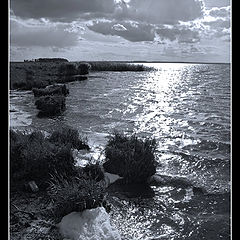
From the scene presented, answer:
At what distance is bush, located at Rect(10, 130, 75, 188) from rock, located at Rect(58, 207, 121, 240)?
173 centimetres

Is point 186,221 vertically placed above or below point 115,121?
below

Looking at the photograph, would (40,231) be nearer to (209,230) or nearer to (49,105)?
(209,230)

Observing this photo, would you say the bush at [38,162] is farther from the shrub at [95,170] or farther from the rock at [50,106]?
the rock at [50,106]

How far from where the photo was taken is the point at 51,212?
520 cm

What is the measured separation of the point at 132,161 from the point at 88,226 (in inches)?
100

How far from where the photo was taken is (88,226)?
4.68m

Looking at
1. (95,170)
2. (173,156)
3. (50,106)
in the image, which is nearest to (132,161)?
(95,170)

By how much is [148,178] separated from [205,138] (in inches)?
210

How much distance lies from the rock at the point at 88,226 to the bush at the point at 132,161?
1.98 meters

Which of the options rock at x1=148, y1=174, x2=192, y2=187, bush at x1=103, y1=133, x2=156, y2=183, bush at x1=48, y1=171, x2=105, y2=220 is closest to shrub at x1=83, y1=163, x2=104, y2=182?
bush at x1=103, y1=133, x2=156, y2=183

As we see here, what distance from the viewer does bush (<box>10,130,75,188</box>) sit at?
6.64 meters

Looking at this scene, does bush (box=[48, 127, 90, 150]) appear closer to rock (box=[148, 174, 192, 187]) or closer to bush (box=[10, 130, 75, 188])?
bush (box=[10, 130, 75, 188])

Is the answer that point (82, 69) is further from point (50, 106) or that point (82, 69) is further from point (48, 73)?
point (50, 106)
